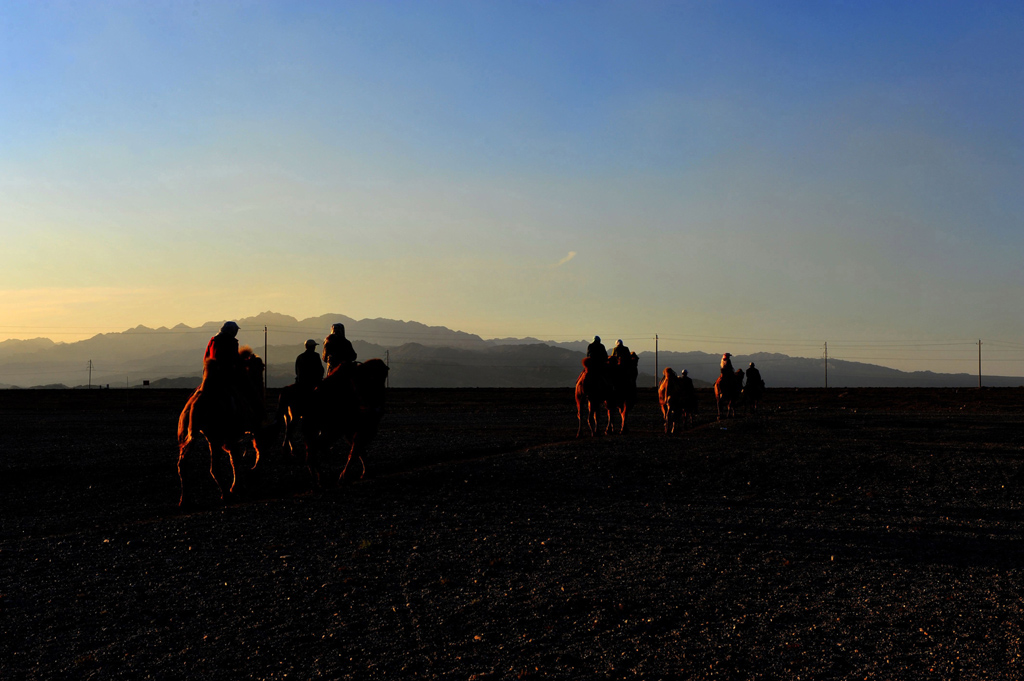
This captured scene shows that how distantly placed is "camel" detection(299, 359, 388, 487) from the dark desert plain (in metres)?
0.79

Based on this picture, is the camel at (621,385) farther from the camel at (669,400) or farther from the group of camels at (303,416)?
the group of camels at (303,416)

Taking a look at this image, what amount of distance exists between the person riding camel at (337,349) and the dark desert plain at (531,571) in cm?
228

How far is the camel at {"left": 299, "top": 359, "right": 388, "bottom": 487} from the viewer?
13055 mm

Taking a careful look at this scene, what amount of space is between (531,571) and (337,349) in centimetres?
718

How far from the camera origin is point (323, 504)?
11766 millimetres

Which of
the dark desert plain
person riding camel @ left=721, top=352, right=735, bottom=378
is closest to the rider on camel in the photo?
the dark desert plain

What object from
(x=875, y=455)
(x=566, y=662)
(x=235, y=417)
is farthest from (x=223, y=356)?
(x=875, y=455)

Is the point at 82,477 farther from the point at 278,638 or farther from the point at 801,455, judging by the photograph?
the point at 801,455

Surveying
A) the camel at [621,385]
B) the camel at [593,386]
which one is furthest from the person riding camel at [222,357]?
the camel at [621,385]

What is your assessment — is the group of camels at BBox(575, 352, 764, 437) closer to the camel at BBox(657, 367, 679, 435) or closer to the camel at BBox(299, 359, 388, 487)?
the camel at BBox(657, 367, 679, 435)

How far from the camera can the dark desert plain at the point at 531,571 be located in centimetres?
556

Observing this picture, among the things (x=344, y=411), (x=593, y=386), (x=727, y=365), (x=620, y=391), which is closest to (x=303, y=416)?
(x=344, y=411)

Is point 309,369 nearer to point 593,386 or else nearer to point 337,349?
point 337,349

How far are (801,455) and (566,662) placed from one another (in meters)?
12.3
